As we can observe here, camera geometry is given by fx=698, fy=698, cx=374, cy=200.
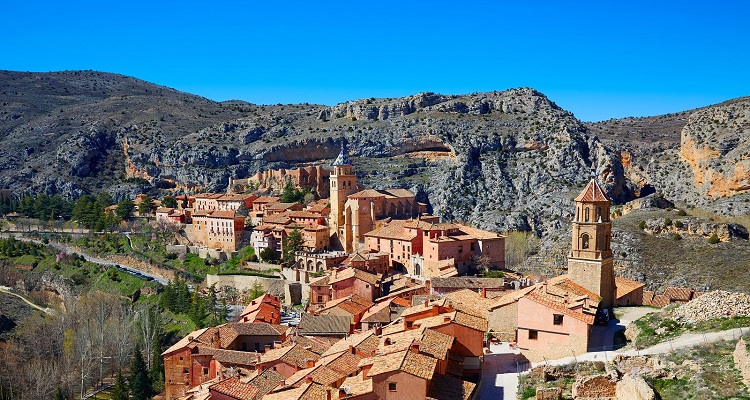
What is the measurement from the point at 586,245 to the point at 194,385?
59.0ft

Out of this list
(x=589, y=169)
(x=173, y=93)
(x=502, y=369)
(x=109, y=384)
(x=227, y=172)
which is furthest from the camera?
(x=173, y=93)

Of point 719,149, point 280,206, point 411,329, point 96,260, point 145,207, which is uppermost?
point 719,149

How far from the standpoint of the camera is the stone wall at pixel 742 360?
1637cm

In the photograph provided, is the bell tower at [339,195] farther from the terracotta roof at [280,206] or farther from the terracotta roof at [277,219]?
the terracotta roof at [280,206]

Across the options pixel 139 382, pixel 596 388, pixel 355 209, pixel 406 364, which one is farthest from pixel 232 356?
pixel 355 209

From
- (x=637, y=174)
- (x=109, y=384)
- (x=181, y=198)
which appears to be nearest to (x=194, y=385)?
(x=109, y=384)

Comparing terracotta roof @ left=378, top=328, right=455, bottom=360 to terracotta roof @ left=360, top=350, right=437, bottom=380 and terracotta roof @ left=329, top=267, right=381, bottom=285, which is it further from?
terracotta roof @ left=329, top=267, right=381, bottom=285

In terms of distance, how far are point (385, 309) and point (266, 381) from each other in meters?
9.37

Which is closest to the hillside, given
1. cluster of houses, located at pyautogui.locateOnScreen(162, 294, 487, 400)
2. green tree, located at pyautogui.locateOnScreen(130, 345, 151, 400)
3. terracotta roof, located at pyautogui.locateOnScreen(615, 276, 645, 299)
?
terracotta roof, located at pyautogui.locateOnScreen(615, 276, 645, 299)

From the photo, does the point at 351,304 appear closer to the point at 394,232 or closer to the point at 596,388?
the point at 394,232

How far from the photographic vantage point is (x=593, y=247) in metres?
28.0

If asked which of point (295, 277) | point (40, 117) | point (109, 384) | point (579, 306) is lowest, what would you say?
point (109, 384)

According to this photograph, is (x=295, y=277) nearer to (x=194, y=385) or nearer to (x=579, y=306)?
(x=194, y=385)

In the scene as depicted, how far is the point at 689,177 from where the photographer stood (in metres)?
64.4
